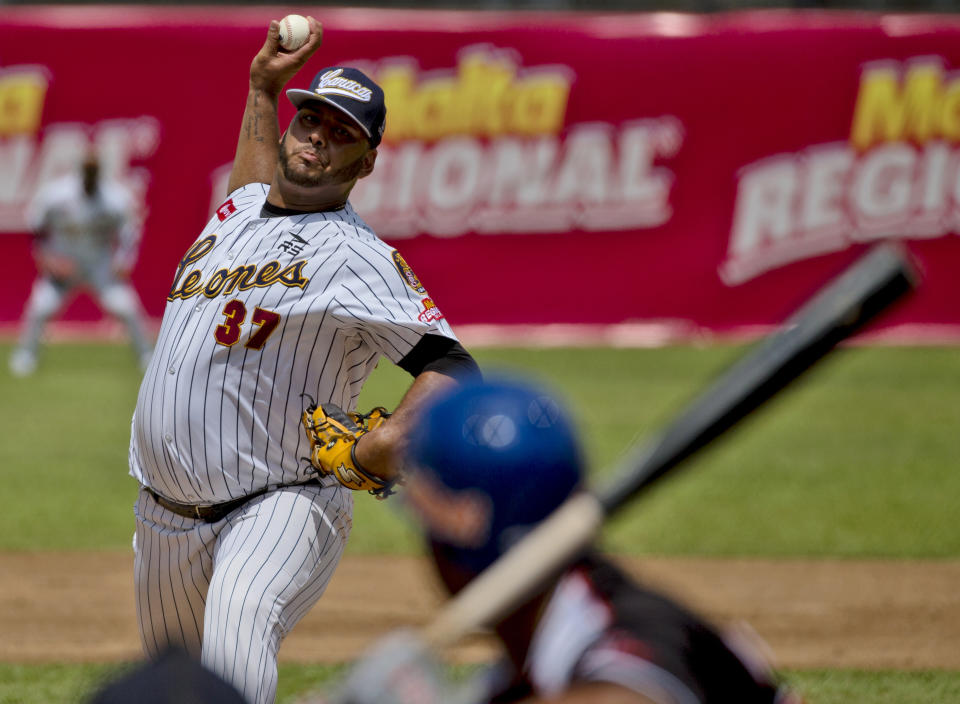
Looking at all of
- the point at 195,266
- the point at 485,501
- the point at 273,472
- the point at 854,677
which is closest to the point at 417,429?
the point at 485,501

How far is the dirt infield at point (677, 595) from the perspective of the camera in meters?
6.09

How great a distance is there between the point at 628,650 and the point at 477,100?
16.3m

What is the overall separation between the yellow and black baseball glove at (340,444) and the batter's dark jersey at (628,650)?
1453 millimetres

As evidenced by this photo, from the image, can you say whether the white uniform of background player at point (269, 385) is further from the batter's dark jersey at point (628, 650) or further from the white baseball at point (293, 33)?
the batter's dark jersey at point (628, 650)

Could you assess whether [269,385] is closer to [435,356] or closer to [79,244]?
[435,356]

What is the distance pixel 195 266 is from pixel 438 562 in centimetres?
207

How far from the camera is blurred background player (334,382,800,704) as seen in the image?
6.23 feet

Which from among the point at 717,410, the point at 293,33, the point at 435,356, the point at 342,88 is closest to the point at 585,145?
the point at 293,33

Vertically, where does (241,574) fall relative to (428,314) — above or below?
below

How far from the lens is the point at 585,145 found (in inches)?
696

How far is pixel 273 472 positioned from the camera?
3672 mm

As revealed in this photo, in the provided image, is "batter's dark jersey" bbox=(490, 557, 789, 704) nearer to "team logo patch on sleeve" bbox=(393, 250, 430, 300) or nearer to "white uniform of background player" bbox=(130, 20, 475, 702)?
"white uniform of background player" bbox=(130, 20, 475, 702)

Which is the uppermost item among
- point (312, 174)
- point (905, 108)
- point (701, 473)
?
point (312, 174)

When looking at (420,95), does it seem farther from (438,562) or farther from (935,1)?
(438,562)
